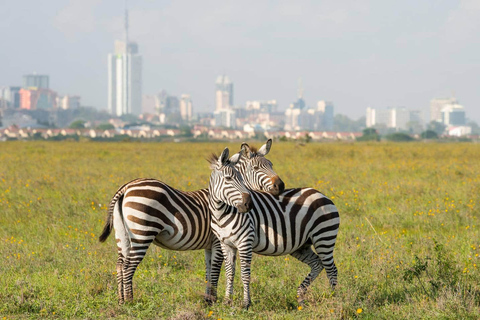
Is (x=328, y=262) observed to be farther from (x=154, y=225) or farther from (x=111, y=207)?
(x=111, y=207)

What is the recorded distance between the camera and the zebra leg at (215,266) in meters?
6.99

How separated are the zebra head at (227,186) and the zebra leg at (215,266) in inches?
24.9

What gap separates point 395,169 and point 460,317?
703 inches

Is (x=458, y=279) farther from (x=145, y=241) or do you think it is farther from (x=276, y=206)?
(x=145, y=241)

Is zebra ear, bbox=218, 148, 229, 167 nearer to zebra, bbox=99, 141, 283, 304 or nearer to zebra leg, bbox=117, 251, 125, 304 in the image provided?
zebra, bbox=99, 141, 283, 304

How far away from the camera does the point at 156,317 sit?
671cm

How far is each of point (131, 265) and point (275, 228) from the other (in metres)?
1.75

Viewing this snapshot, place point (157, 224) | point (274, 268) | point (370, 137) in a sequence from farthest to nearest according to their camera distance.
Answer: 1. point (370, 137)
2. point (274, 268)
3. point (157, 224)

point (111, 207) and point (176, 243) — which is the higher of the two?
point (111, 207)

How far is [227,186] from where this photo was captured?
6480 millimetres

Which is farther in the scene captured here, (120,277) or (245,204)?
(120,277)

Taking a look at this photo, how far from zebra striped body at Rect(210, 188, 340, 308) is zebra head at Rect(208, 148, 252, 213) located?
0.15 m

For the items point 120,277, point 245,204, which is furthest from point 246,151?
point 120,277

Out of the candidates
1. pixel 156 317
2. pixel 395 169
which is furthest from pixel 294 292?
pixel 395 169
